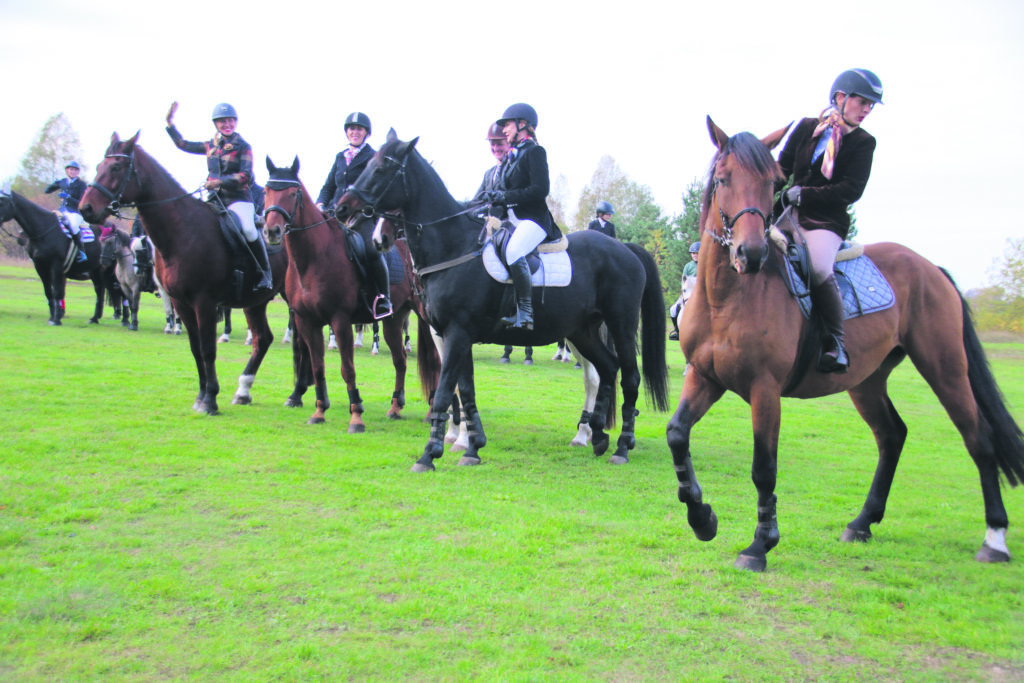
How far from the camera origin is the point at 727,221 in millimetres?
4590

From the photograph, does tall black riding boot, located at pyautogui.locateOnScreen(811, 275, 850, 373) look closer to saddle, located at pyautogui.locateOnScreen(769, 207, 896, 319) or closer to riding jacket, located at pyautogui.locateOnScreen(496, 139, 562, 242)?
saddle, located at pyautogui.locateOnScreen(769, 207, 896, 319)

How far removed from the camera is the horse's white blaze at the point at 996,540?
203 inches

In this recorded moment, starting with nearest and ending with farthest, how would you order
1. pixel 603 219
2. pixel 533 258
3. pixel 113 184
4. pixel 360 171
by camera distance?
pixel 533 258 < pixel 113 184 < pixel 360 171 < pixel 603 219

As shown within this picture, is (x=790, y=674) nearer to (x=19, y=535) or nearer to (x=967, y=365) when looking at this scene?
(x=967, y=365)

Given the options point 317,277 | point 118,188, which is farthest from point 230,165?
point 317,277

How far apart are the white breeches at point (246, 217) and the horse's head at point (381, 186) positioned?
3.00 meters

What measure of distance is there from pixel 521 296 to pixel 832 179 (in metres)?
3.39

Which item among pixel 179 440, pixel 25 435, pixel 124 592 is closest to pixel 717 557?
pixel 124 592

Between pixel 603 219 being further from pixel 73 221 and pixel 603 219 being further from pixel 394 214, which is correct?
pixel 73 221

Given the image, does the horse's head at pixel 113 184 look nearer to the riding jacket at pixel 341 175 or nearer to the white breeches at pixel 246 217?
the white breeches at pixel 246 217

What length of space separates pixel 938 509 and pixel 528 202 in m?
5.05

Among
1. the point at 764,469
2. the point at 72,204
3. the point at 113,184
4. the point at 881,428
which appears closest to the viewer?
the point at 764,469

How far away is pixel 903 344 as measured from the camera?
564cm

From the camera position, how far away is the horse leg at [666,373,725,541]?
190 inches
